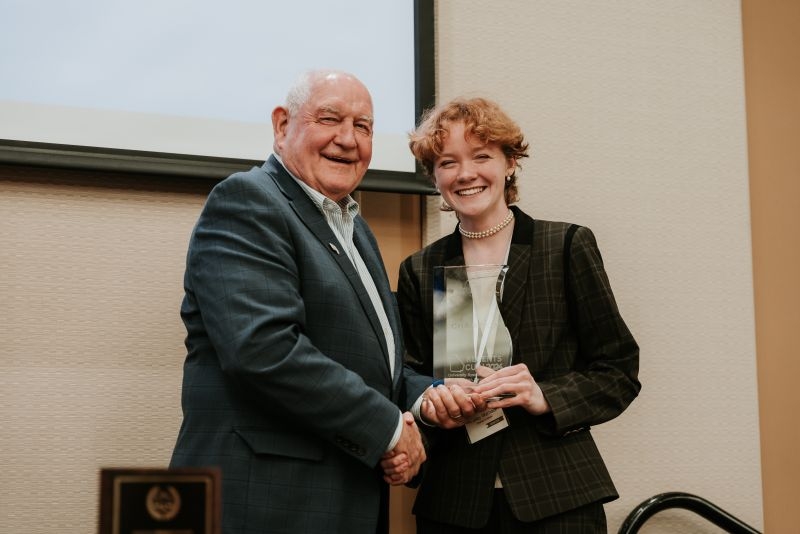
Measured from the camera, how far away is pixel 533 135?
2.24 m

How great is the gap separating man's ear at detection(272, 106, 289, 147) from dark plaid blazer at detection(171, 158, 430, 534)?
0.18m

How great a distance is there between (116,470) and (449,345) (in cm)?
86

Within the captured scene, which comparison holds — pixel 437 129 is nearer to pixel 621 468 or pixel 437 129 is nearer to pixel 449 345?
pixel 449 345

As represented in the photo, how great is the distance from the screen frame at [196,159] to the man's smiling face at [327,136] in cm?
41

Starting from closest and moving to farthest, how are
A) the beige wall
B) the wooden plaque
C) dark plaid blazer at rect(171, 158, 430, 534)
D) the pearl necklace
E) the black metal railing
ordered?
the wooden plaque, dark plaid blazer at rect(171, 158, 430, 534), the pearl necklace, the black metal railing, the beige wall

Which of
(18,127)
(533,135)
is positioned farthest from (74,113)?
(533,135)

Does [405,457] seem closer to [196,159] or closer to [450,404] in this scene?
[450,404]

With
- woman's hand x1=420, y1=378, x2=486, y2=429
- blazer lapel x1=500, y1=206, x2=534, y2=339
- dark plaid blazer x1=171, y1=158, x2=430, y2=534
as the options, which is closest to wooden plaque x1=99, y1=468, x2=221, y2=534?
dark plaid blazer x1=171, y1=158, x2=430, y2=534

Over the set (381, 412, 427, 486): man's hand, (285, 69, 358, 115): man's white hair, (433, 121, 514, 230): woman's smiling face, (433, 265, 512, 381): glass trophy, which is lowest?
(381, 412, 427, 486): man's hand

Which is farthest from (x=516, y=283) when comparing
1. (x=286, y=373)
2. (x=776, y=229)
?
(x=776, y=229)

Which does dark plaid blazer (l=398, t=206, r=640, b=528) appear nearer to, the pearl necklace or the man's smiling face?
the pearl necklace

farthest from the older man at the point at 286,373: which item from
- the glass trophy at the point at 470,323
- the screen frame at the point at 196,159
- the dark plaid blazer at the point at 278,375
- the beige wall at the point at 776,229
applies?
the beige wall at the point at 776,229

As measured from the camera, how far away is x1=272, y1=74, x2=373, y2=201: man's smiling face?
149 centimetres

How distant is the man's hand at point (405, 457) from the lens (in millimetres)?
1314
